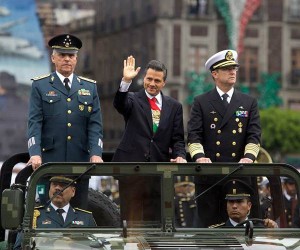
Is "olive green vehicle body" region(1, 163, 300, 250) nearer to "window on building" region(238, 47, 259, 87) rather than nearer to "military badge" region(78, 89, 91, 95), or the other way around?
"military badge" region(78, 89, 91, 95)

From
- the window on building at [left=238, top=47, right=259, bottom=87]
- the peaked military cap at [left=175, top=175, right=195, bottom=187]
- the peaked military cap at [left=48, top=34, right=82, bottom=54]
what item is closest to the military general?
the peaked military cap at [left=48, top=34, right=82, bottom=54]

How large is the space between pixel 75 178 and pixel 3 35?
Answer: 217ft

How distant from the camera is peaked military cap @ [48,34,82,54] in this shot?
37.4 ft

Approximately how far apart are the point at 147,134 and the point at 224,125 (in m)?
0.67

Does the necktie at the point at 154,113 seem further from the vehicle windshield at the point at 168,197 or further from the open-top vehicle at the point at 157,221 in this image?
the open-top vehicle at the point at 157,221

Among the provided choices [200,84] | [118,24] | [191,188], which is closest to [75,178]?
[191,188]

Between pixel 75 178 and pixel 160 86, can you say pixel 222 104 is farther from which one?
pixel 75 178

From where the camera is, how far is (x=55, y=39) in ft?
37.7

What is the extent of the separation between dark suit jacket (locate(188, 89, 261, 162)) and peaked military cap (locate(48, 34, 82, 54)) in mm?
1116

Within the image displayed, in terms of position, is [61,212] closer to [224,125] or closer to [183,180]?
[183,180]

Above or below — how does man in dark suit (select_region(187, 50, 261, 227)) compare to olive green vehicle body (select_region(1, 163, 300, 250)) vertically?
above

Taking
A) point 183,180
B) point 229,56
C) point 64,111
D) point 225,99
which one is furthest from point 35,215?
point 229,56

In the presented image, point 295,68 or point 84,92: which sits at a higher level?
point 295,68

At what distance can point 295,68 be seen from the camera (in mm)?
77188
